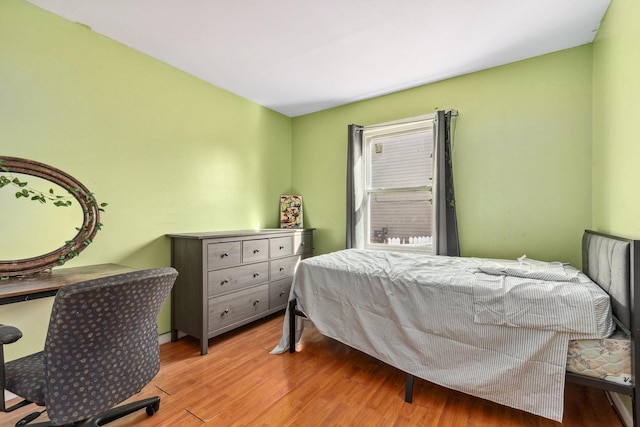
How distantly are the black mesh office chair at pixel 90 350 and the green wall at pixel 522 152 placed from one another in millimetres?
2671

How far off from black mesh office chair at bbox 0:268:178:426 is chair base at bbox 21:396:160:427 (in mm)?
37

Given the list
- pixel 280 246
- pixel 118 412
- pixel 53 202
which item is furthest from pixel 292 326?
pixel 53 202

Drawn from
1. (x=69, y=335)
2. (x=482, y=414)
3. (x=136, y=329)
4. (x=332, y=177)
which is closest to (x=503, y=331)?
(x=482, y=414)

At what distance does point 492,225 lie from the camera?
8.68ft

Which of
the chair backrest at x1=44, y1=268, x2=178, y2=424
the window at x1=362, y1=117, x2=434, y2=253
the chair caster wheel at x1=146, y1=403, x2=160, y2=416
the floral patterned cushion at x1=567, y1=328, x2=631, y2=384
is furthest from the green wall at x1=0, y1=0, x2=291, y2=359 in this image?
the floral patterned cushion at x1=567, y1=328, x2=631, y2=384

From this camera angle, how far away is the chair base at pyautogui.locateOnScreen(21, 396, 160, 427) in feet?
4.47

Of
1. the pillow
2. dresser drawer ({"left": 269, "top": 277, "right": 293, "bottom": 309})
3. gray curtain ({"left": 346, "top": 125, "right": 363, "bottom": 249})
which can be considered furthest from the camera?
gray curtain ({"left": 346, "top": 125, "right": 363, "bottom": 249})

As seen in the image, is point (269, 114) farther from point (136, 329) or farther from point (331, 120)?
point (136, 329)

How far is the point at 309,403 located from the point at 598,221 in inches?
96.2

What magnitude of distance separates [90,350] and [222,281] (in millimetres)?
1346

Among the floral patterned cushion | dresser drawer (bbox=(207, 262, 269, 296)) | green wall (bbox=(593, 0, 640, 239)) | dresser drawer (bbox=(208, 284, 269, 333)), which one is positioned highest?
green wall (bbox=(593, 0, 640, 239))

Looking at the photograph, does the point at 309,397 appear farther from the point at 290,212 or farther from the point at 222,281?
the point at 290,212

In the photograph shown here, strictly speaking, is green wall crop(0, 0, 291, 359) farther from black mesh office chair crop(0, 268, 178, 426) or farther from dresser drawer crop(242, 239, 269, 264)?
black mesh office chair crop(0, 268, 178, 426)

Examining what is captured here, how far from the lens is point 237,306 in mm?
2633
